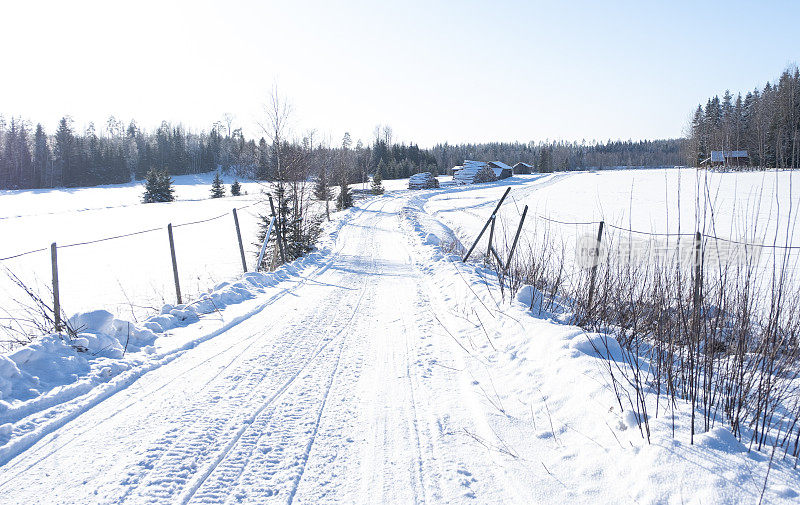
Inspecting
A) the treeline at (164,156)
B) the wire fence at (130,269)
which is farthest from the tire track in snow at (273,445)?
the treeline at (164,156)

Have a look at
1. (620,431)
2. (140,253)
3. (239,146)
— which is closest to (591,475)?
(620,431)

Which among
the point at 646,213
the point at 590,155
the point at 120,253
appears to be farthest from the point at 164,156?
the point at 590,155

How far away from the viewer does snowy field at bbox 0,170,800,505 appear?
2707mm

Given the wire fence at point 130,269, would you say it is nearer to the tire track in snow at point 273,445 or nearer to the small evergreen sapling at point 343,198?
the tire track in snow at point 273,445

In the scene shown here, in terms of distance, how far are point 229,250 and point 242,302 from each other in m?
16.5

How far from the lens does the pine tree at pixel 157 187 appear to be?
179ft

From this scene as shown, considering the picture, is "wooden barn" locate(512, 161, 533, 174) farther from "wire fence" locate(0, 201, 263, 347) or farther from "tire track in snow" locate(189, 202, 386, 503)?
"tire track in snow" locate(189, 202, 386, 503)

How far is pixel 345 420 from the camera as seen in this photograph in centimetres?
372

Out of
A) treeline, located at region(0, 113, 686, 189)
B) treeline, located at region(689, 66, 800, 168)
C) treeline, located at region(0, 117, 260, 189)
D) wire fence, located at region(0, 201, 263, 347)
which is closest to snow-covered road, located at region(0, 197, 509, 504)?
wire fence, located at region(0, 201, 263, 347)

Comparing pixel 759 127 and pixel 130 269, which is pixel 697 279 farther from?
pixel 759 127

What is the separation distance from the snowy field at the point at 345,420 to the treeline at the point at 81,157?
64.1 m

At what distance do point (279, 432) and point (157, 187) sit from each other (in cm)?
6122

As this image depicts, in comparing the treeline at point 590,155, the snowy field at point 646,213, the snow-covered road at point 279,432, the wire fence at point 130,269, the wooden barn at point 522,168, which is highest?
the treeline at point 590,155

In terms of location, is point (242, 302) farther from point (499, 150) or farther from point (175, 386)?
point (499, 150)
